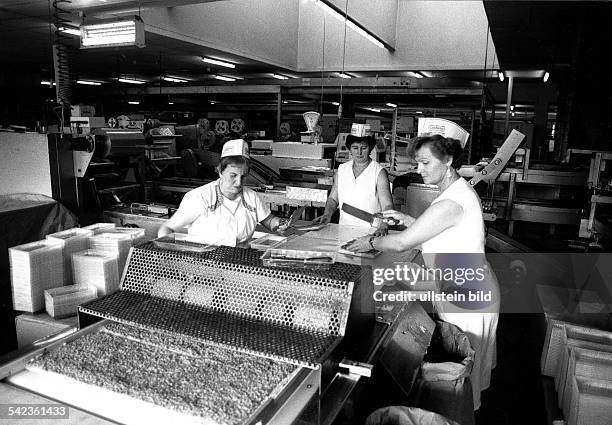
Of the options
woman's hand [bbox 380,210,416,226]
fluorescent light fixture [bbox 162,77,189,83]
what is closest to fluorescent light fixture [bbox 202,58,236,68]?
fluorescent light fixture [bbox 162,77,189,83]

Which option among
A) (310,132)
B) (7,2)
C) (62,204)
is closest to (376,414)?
(62,204)

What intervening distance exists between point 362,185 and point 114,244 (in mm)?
1896

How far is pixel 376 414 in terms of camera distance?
144 cm

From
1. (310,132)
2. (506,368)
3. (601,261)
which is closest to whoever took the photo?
(506,368)

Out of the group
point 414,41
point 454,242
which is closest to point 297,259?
point 454,242

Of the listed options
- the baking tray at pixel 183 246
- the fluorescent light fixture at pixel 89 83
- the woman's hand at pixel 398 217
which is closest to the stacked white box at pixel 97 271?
the baking tray at pixel 183 246

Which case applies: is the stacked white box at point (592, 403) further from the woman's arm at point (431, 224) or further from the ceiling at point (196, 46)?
the ceiling at point (196, 46)

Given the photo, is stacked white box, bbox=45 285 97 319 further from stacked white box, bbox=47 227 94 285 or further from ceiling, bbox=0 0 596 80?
ceiling, bbox=0 0 596 80

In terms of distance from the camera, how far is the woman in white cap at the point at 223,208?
8.67 feet

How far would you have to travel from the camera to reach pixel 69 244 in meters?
2.43

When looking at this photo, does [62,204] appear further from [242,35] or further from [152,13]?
[242,35]

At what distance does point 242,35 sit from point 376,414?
8.82 m

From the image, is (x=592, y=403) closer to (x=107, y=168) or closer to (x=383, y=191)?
(x=383, y=191)

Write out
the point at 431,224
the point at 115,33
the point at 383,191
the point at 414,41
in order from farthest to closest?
1. the point at 414,41
2. the point at 115,33
3. the point at 383,191
4. the point at 431,224
